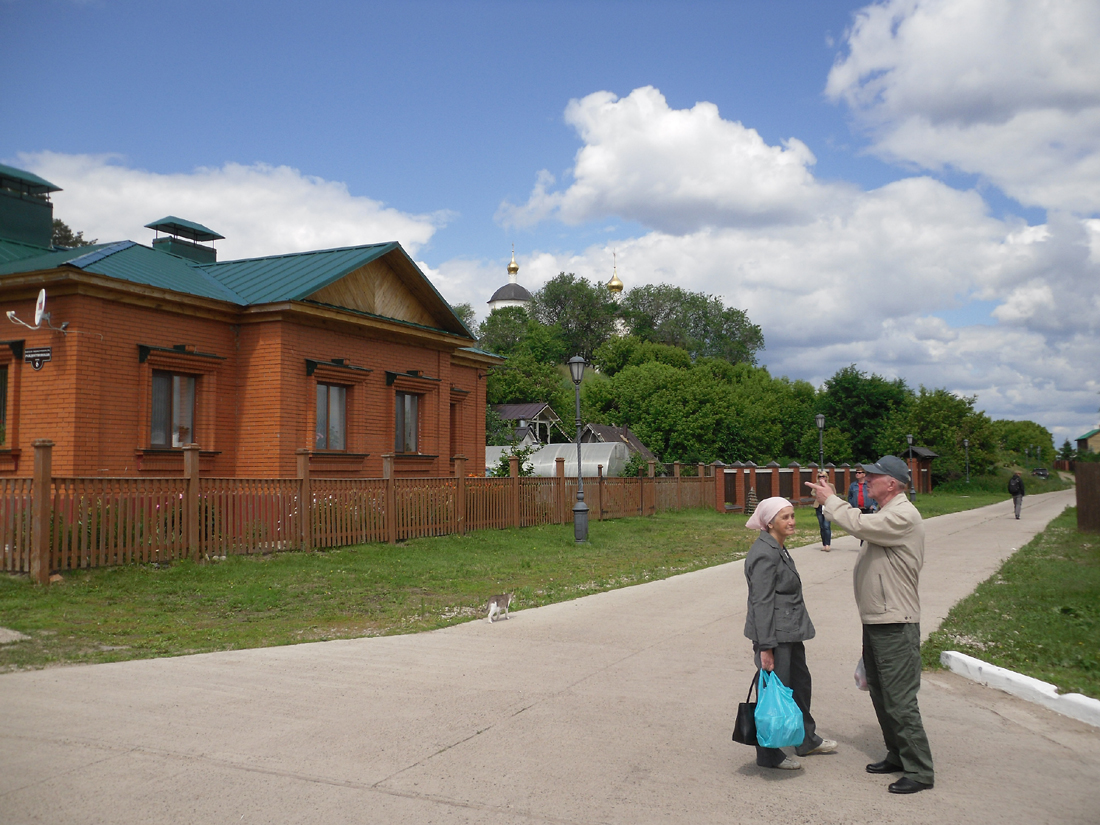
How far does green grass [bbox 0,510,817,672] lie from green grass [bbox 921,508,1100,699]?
4.68m

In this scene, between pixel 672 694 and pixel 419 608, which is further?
pixel 419 608

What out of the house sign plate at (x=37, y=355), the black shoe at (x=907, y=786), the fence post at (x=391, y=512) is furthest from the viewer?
the fence post at (x=391, y=512)

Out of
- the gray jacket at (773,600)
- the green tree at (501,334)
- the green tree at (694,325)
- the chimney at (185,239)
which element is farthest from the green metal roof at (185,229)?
the green tree at (694,325)

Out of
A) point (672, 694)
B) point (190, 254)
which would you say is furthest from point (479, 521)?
point (672, 694)

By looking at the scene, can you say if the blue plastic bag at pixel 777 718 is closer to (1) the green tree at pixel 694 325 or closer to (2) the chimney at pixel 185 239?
(2) the chimney at pixel 185 239

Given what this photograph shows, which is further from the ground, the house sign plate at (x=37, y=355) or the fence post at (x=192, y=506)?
the house sign plate at (x=37, y=355)

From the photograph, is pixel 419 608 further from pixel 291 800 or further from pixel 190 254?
pixel 190 254

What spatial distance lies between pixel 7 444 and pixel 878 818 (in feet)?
53.8

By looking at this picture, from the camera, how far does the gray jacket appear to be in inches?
195

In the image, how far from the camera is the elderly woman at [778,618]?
4898 mm

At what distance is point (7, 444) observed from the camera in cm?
1611

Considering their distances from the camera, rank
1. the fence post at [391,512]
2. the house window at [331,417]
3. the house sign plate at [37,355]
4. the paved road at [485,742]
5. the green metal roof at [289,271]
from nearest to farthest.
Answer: the paved road at [485,742], the house sign plate at [37,355], the fence post at [391,512], the green metal roof at [289,271], the house window at [331,417]

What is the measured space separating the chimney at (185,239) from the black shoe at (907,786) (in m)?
21.6

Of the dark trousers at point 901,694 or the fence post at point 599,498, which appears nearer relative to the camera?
the dark trousers at point 901,694
